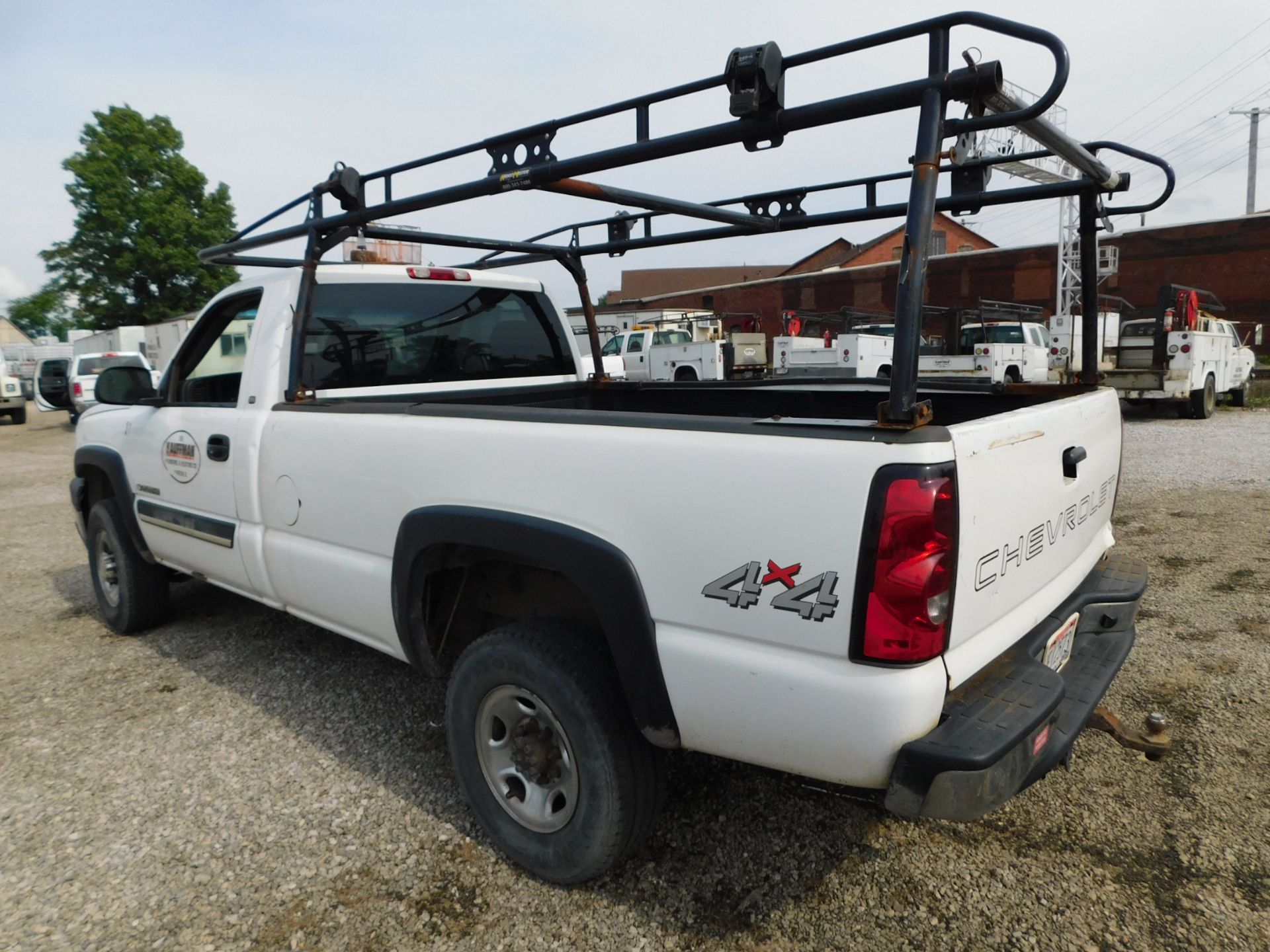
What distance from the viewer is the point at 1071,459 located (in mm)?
2357

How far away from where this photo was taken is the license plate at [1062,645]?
237 cm

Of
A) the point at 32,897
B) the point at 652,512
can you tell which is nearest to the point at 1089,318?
the point at 652,512

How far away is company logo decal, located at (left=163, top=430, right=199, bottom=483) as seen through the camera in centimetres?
376

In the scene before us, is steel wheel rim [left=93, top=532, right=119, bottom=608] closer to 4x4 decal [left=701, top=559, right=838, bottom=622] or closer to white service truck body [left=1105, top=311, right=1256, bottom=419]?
4x4 decal [left=701, top=559, right=838, bottom=622]

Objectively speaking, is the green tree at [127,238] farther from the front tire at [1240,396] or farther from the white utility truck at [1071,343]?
the front tire at [1240,396]

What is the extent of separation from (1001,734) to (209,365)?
151 inches

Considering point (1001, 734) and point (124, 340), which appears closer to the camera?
point (1001, 734)

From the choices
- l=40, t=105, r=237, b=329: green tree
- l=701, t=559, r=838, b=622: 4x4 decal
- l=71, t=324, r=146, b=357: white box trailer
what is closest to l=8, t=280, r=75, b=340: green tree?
l=40, t=105, r=237, b=329: green tree

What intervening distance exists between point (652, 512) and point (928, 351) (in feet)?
54.6

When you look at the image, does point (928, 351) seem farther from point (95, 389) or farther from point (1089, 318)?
point (95, 389)

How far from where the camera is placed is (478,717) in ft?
8.50

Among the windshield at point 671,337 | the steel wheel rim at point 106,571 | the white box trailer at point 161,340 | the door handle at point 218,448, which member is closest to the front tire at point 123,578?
the steel wheel rim at point 106,571

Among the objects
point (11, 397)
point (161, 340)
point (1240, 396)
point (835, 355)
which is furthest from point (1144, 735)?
point (161, 340)

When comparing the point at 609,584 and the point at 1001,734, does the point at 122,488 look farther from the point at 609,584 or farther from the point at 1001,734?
the point at 1001,734
